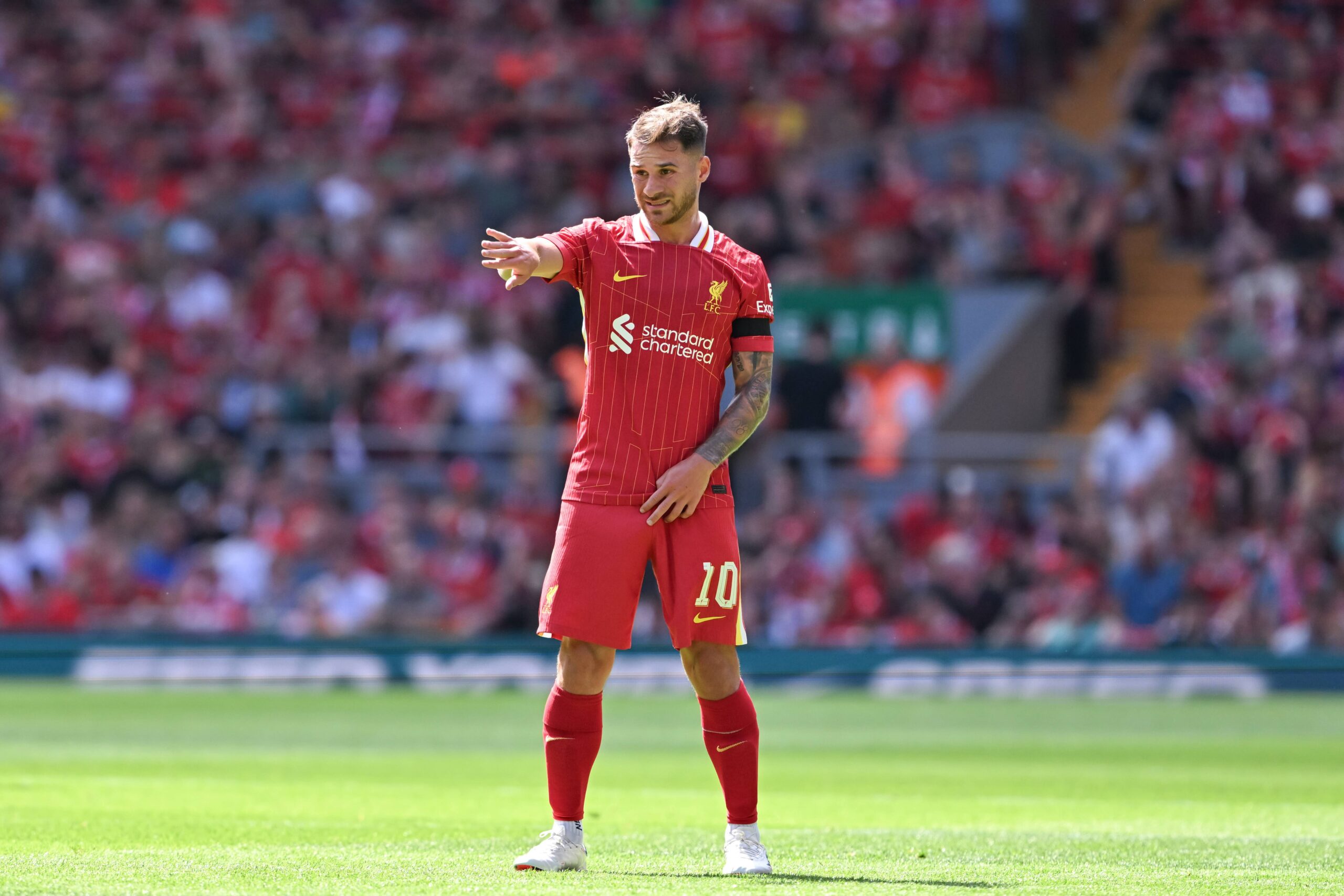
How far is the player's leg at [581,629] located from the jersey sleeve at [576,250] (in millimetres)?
764

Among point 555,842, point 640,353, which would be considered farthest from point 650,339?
point 555,842

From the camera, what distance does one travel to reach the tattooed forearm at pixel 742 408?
23.4 ft

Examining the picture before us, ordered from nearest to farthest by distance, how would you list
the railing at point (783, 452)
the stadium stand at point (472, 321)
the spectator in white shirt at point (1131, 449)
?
the stadium stand at point (472, 321)
the spectator in white shirt at point (1131, 449)
the railing at point (783, 452)

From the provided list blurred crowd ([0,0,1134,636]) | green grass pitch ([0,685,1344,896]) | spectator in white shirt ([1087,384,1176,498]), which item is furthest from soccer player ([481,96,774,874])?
spectator in white shirt ([1087,384,1176,498])

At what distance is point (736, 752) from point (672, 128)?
2.06 metres

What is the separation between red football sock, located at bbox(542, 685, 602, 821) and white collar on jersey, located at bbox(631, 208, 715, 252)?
1.51 m

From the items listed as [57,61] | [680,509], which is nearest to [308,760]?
[680,509]

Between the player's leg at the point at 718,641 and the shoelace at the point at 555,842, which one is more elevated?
the player's leg at the point at 718,641

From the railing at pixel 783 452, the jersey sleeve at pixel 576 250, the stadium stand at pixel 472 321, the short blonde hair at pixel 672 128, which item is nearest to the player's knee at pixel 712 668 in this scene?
the jersey sleeve at pixel 576 250

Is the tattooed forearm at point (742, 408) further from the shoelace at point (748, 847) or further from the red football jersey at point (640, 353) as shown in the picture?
the shoelace at point (748, 847)

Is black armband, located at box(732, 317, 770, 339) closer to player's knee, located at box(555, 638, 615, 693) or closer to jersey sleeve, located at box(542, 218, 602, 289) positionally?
jersey sleeve, located at box(542, 218, 602, 289)

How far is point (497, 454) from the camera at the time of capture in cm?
2205

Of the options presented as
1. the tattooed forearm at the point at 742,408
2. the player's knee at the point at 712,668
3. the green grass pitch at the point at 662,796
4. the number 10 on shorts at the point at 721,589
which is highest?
the tattooed forearm at the point at 742,408

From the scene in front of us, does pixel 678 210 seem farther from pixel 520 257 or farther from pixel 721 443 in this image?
pixel 721 443
